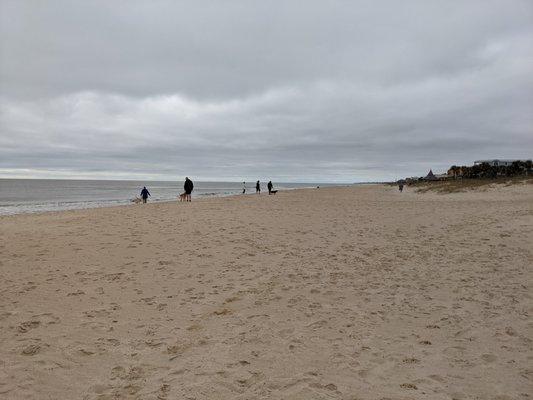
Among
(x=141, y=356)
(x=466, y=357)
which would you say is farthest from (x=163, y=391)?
(x=466, y=357)

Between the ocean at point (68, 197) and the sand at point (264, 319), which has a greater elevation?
the ocean at point (68, 197)

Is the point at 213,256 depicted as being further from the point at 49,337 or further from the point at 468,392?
the point at 468,392

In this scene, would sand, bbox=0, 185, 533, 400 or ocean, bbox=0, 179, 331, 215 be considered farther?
ocean, bbox=0, 179, 331, 215

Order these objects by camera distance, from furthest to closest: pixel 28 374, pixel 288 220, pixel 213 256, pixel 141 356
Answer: pixel 288 220, pixel 213 256, pixel 141 356, pixel 28 374

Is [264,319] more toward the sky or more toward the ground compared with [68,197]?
more toward the ground

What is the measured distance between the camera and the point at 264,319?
611 cm

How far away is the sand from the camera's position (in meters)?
4.27

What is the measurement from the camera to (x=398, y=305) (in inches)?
265

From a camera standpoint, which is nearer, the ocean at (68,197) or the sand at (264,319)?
the sand at (264,319)

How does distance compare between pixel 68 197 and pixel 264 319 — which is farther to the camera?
pixel 68 197

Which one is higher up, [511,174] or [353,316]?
[511,174]

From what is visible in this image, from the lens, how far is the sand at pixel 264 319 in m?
4.27

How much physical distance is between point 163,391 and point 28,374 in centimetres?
162

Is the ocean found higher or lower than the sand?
higher
